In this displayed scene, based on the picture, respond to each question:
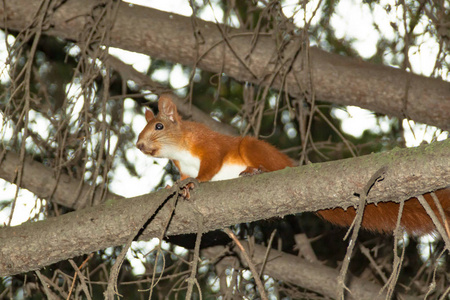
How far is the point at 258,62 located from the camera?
3402mm

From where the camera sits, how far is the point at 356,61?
3.51 meters

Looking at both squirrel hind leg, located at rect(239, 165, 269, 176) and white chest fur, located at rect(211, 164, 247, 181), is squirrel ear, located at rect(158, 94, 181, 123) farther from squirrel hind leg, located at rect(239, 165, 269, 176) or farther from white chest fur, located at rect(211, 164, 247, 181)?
squirrel hind leg, located at rect(239, 165, 269, 176)

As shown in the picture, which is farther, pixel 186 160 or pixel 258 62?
pixel 258 62

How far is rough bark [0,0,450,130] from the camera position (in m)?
3.35

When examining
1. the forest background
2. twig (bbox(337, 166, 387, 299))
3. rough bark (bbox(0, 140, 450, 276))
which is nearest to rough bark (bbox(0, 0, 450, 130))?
the forest background

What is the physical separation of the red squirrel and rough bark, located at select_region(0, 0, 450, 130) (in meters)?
0.42

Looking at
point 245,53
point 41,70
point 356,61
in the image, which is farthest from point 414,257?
point 41,70

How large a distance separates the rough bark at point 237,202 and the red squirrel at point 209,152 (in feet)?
1.60

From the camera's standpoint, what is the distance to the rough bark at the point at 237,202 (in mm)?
1746

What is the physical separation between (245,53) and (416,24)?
3.21 feet

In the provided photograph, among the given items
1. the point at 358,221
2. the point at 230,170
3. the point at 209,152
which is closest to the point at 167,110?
the point at 209,152

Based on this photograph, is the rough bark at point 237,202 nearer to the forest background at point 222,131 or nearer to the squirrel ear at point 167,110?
the forest background at point 222,131

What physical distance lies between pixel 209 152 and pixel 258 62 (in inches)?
29.2

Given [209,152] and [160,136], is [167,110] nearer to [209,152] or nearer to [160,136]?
[160,136]
